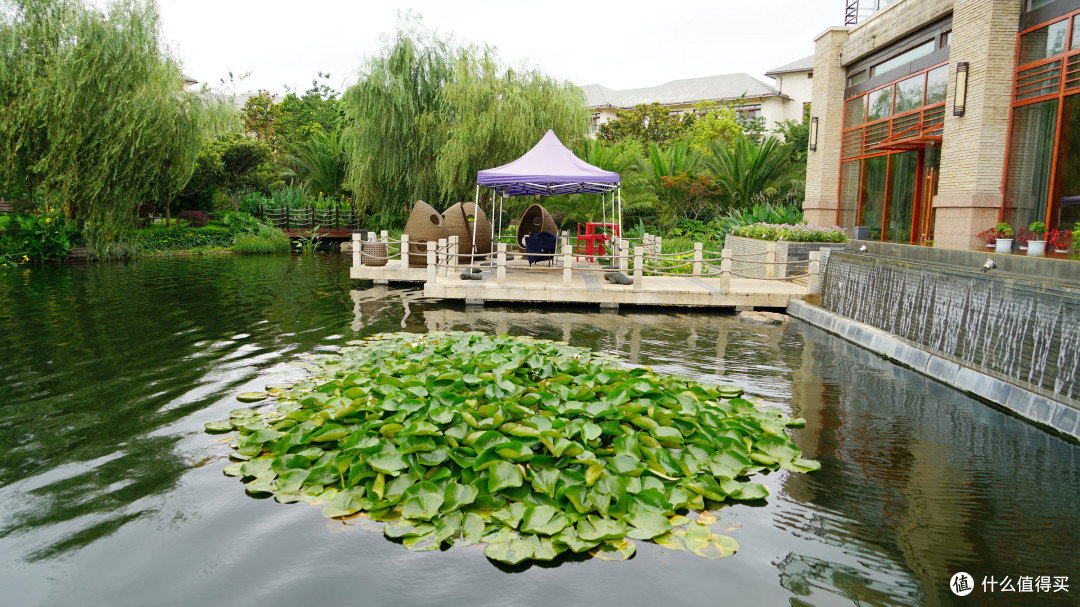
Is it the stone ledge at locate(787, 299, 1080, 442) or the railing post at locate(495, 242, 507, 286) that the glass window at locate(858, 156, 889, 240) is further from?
the railing post at locate(495, 242, 507, 286)

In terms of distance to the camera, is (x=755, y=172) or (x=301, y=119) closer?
(x=755, y=172)

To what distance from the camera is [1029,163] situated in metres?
12.2

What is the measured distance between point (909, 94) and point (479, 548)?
51.9 ft

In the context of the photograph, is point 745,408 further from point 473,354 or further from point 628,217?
point 628,217

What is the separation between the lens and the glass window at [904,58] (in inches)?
590

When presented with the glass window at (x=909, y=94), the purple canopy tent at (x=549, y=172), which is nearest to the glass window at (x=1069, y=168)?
the glass window at (x=909, y=94)

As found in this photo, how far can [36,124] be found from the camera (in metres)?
18.7

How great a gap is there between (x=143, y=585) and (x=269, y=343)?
6078 millimetres

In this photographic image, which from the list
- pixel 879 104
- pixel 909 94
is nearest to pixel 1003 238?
pixel 909 94

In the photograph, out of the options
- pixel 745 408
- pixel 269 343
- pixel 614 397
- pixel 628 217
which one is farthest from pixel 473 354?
pixel 628 217

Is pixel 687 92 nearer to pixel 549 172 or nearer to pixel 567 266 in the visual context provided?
pixel 549 172

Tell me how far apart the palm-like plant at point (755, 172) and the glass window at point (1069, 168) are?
11.7 meters

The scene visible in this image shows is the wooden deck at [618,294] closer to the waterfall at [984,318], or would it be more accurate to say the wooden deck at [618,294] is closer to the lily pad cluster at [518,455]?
the waterfall at [984,318]

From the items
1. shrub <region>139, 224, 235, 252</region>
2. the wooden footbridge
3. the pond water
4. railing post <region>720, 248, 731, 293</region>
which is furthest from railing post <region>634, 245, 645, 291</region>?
shrub <region>139, 224, 235, 252</region>
